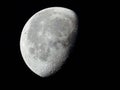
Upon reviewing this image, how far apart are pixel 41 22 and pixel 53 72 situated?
3.84 ft

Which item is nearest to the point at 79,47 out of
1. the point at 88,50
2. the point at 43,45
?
the point at 88,50

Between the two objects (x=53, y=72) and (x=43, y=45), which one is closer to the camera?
(x=43, y=45)

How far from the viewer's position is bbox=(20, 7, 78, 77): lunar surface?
24.2ft

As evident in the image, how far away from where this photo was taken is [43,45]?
7.41m

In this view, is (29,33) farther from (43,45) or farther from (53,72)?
(53,72)

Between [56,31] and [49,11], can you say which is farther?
[49,11]

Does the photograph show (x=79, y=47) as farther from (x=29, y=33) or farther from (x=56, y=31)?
(x=29, y=33)

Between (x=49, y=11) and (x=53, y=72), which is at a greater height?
(x=49, y=11)

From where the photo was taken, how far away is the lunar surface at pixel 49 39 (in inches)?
291

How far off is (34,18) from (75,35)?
1.07 m

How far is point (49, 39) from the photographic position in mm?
7383

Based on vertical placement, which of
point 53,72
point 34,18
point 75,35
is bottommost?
point 53,72

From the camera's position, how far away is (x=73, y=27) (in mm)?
7598

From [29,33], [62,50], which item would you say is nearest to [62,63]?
[62,50]
